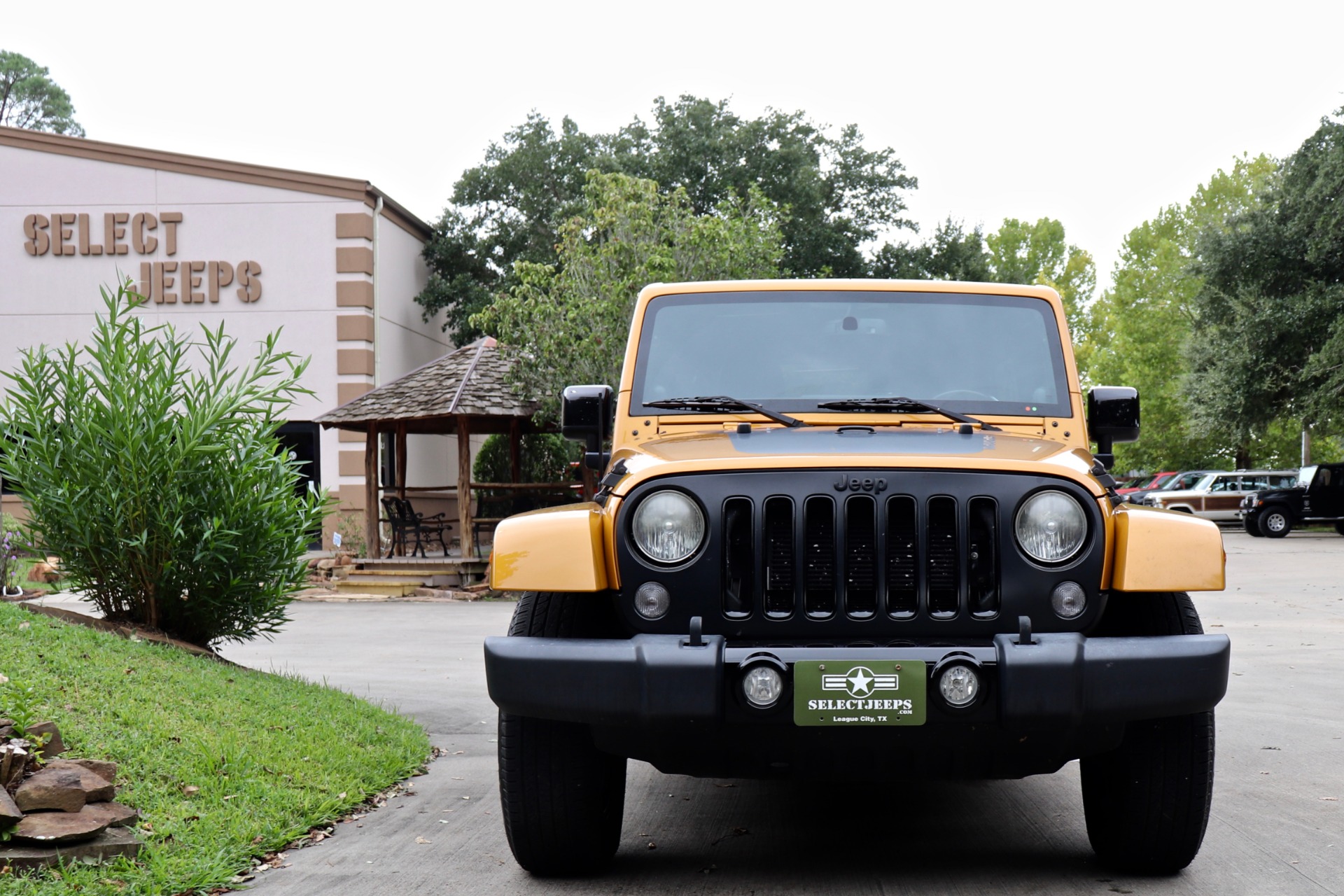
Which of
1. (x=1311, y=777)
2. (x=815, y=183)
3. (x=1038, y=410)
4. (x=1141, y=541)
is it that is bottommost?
(x=1311, y=777)

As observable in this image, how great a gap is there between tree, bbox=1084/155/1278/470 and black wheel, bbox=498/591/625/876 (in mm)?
42298

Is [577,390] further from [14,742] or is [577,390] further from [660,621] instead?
[14,742]

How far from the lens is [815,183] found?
3216cm

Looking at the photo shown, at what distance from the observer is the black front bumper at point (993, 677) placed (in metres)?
Result: 3.55

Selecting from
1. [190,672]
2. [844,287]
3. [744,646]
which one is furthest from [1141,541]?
[190,672]

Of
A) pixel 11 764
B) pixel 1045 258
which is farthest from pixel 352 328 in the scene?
pixel 1045 258

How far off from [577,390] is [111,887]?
244 cm

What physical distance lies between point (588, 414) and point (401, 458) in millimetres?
Answer: 15732

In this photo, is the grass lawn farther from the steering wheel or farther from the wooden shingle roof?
the wooden shingle roof

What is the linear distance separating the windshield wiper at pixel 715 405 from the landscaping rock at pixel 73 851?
7.91ft

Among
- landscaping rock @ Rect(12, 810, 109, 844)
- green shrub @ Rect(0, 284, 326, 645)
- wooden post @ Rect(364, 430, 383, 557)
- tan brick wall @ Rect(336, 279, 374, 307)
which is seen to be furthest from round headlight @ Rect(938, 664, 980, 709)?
tan brick wall @ Rect(336, 279, 374, 307)

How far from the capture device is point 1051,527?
12.3 ft

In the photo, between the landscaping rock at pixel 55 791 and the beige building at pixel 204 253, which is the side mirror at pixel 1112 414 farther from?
the beige building at pixel 204 253

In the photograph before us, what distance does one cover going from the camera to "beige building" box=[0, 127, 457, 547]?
2342cm
